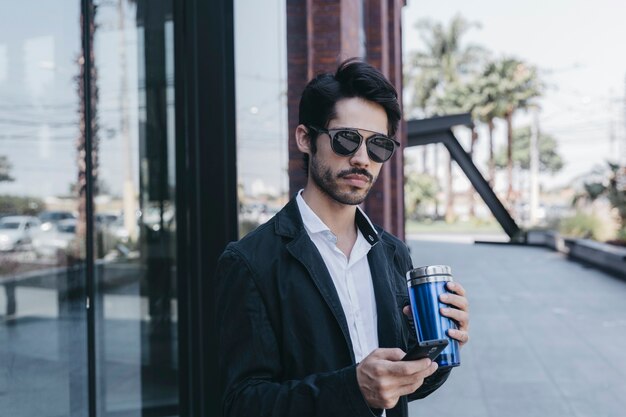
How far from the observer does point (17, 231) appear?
3.01 m

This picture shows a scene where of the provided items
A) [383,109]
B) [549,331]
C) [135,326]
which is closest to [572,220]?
[549,331]

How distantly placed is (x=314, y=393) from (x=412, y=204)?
45771 mm

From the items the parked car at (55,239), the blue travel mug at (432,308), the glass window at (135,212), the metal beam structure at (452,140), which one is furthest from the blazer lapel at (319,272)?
the metal beam structure at (452,140)

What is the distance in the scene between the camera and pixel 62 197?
334cm

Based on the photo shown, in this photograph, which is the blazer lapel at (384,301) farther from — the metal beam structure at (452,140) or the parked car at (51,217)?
the metal beam structure at (452,140)

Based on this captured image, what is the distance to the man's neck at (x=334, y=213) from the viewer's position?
5.91ft

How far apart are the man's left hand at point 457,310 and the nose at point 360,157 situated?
1.38 feet

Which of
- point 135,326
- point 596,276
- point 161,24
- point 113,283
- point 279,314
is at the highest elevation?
point 161,24

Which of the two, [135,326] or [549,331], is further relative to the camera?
[549,331]

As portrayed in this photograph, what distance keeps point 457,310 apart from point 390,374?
0.25m

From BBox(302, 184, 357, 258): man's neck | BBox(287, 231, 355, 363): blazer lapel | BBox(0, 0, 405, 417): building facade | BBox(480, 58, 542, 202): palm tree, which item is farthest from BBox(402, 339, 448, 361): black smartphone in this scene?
BBox(480, 58, 542, 202): palm tree

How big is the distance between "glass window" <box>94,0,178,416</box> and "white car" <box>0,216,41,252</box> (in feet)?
2.84

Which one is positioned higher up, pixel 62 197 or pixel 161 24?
pixel 161 24

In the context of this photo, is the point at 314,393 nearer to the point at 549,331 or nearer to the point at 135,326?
the point at 135,326
